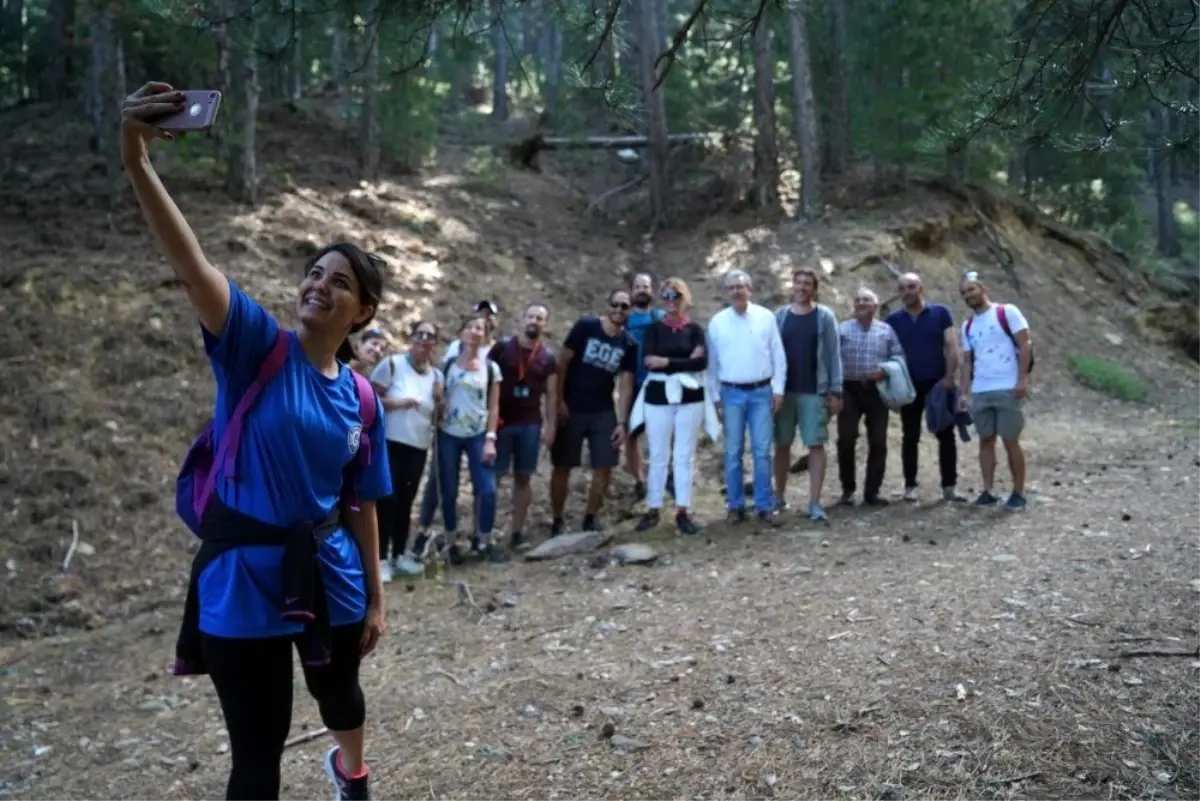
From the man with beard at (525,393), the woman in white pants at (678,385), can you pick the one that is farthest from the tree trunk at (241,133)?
the woman in white pants at (678,385)

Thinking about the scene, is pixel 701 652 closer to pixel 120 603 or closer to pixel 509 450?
pixel 509 450

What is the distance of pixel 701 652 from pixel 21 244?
9.35 meters

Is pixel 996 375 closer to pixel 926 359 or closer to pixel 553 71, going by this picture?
pixel 926 359

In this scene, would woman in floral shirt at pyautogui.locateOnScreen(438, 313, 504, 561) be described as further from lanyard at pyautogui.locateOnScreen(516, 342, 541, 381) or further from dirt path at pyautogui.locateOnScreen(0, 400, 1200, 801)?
dirt path at pyautogui.locateOnScreen(0, 400, 1200, 801)

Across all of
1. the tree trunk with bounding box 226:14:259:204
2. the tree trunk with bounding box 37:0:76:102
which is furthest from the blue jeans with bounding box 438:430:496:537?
the tree trunk with bounding box 37:0:76:102

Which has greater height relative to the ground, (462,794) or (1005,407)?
(1005,407)

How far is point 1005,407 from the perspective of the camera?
7.57 meters

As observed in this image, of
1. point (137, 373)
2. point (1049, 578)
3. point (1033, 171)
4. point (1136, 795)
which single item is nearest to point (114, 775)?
point (1136, 795)

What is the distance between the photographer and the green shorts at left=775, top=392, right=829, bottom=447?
7941 millimetres

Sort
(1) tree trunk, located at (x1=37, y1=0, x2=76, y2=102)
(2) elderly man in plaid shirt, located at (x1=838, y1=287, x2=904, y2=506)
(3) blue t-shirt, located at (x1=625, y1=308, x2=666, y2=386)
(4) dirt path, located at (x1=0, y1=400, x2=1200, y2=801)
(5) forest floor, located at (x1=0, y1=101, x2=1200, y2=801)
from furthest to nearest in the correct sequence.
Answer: (1) tree trunk, located at (x1=37, y1=0, x2=76, y2=102)
(3) blue t-shirt, located at (x1=625, y1=308, x2=666, y2=386)
(2) elderly man in plaid shirt, located at (x1=838, y1=287, x2=904, y2=506)
(5) forest floor, located at (x1=0, y1=101, x2=1200, y2=801)
(4) dirt path, located at (x1=0, y1=400, x2=1200, y2=801)

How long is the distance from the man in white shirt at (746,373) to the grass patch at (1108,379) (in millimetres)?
8874

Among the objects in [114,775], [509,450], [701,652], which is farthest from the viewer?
[509,450]

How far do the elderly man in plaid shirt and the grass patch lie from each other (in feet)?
26.2

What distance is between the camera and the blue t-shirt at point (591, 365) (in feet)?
26.6
